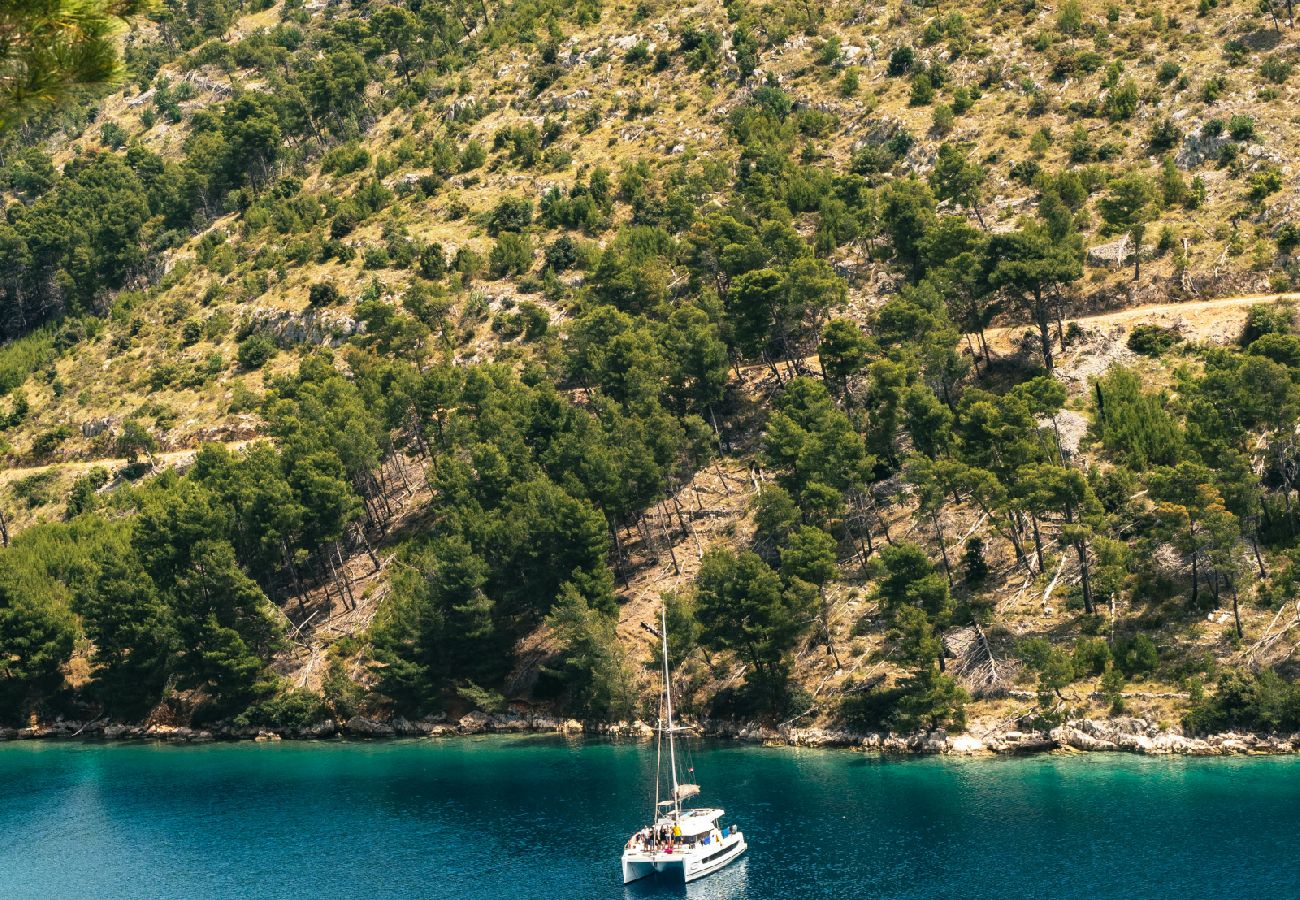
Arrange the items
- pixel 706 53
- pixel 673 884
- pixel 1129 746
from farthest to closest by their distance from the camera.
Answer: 1. pixel 706 53
2. pixel 1129 746
3. pixel 673 884

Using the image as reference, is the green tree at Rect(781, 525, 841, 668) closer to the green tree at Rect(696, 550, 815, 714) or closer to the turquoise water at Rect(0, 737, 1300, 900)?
the green tree at Rect(696, 550, 815, 714)

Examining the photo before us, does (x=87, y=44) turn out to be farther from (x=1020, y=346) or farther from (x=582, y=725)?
(x=1020, y=346)

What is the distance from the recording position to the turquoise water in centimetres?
5981

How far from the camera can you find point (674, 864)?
64188 mm

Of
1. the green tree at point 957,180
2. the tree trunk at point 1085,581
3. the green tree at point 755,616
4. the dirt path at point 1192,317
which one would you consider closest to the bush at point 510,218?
the green tree at point 957,180

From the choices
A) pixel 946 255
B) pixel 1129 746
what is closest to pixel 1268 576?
pixel 1129 746

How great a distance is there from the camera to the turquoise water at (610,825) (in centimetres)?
5981

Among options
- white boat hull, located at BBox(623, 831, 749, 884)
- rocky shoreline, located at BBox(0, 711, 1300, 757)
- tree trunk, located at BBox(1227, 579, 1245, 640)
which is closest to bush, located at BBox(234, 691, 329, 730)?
rocky shoreline, located at BBox(0, 711, 1300, 757)

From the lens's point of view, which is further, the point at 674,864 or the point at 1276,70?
the point at 1276,70

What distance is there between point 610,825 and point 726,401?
5583 centimetres

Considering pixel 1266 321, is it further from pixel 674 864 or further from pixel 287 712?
pixel 287 712

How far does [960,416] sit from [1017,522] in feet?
31.3

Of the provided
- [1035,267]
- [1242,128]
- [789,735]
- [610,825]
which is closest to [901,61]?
[1242,128]

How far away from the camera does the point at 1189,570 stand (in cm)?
8375
